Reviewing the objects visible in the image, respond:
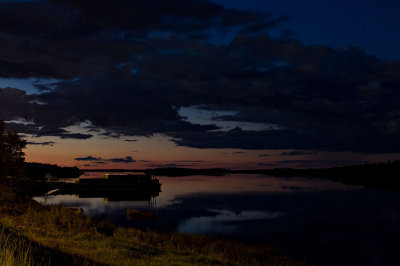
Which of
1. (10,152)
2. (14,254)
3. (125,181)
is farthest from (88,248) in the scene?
(125,181)

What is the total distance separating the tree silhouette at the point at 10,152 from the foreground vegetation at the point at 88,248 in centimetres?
888

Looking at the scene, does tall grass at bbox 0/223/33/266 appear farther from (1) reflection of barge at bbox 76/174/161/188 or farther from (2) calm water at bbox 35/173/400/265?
(1) reflection of barge at bbox 76/174/161/188

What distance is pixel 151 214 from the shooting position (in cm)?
4947

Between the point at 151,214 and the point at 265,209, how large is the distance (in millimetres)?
22883

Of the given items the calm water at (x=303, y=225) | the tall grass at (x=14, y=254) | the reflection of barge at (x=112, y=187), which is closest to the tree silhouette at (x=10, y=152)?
the calm water at (x=303, y=225)

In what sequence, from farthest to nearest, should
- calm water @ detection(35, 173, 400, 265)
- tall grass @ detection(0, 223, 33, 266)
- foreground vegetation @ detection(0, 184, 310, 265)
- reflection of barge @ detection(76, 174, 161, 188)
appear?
reflection of barge @ detection(76, 174, 161, 188) < calm water @ detection(35, 173, 400, 265) < foreground vegetation @ detection(0, 184, 310, 265) < tall grass @ detection(0, 223, 33, 266)

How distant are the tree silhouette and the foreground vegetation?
8.88m

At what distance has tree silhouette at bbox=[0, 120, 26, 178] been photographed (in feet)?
130

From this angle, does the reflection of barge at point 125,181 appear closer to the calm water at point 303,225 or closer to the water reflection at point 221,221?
the calm water at point 303,225

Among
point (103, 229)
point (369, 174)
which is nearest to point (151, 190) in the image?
point (103, 229)

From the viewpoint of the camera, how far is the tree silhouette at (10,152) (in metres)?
39.5

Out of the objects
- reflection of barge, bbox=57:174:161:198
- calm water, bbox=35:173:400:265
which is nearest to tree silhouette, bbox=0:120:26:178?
calm water, bbox=35:173:400:265

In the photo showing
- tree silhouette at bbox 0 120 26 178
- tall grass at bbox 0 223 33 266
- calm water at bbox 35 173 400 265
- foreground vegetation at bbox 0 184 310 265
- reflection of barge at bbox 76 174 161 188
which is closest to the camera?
tall grass at bbox 0 223 33 266

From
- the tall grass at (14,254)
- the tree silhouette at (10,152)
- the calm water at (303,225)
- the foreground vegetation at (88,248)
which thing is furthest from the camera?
the tree silhouette at (10,152)
